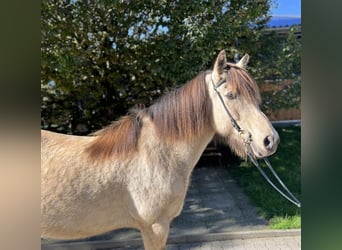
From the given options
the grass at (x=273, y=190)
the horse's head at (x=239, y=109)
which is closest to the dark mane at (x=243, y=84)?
the horse's head at (x=239, y=109)

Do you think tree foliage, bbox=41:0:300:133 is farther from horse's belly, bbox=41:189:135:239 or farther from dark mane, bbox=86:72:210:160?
horse's belly, bbox=41:189:135:239

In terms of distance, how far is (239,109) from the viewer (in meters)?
1.38

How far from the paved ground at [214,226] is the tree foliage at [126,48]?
0.82 m

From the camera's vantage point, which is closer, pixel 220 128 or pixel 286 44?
pixel 220 128

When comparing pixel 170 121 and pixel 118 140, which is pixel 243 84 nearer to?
pixel 170 121

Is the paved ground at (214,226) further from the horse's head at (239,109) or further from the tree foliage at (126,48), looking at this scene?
the horse's head at (239,109)

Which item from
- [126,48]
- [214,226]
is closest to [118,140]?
[126,48]

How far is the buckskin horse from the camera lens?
55.1 inches

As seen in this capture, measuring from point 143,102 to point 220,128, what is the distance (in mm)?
815
